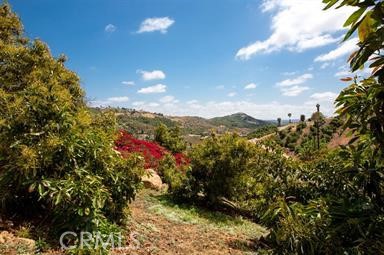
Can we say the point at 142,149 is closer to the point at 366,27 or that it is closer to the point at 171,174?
→ the point at 171,174

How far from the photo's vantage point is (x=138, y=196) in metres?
11.2

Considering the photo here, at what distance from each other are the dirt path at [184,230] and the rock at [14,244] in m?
1.94

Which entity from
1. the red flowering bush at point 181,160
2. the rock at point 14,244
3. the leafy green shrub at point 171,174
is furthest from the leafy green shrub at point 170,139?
the rock at point 14,244

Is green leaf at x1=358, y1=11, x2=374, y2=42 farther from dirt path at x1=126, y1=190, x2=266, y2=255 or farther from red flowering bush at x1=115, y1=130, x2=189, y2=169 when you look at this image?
red flowering bush at x1=115, y1=130, x2=189, y2=169

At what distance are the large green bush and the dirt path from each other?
3.65ft

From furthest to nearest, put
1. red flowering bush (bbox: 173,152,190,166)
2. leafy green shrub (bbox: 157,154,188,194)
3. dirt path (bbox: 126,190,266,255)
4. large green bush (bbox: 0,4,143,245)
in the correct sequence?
red flowering bush (bbox: 173,152,190,166)
leafy green shrub (bbox: 157,154,188,194)
dirt path (bbox: 126,190,266,255)
large green bush (bbox: 0,4,143,245)

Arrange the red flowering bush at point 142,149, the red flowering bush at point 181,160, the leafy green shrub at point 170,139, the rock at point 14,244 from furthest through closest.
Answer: the leafy green shrub at point 170,139, the red flowering bush at point 181,160, the red flowering bush at point 142,149, the rock at point 14,244

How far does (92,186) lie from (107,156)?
97cm

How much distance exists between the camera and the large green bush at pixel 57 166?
534 centimetres

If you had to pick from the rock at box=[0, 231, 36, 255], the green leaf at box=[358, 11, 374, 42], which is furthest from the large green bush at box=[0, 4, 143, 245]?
the green leaf at box=[358, 11, 374, 42]

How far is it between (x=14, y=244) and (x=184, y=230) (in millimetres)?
4648

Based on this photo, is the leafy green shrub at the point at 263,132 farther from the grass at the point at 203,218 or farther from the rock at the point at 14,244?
the rock at the point at 14,244

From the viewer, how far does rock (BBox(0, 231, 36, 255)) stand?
473cm

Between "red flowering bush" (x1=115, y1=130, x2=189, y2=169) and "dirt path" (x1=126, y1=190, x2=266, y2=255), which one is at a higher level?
"red flowering bush" (x1=115, y1=130, x2=189, y2=169)
